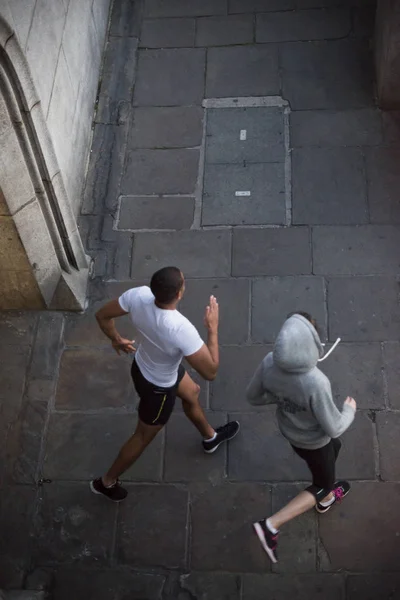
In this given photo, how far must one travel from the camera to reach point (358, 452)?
518 centimetres

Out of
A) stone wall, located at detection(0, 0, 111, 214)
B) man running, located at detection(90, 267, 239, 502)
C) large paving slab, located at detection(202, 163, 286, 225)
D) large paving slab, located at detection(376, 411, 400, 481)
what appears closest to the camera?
man running, located at detection(90, 267, 239, 502)

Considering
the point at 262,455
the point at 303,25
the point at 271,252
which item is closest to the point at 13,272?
the point at 271,252

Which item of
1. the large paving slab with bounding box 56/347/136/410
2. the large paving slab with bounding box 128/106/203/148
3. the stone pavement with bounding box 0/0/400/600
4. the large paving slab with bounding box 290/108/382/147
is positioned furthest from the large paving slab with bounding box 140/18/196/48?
the large paving slab with bounding box 56/347/136/410

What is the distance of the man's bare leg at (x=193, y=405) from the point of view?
186 inches

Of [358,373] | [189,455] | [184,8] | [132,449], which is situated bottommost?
[189,455]

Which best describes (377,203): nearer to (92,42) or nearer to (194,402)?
(194,402)

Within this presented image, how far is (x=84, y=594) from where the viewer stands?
4.82 meters

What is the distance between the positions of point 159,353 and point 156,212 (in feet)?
8.02

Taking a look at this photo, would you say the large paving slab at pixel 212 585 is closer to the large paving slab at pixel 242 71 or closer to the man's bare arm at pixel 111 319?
the man's bare arm at pixel 111 319

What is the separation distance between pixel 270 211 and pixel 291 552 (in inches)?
112

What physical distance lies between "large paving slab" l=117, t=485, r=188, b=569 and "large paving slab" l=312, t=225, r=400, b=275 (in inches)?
83.9

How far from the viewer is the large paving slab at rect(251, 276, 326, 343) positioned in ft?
19.1

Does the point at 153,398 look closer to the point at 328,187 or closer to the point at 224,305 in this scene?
the point at 224,305

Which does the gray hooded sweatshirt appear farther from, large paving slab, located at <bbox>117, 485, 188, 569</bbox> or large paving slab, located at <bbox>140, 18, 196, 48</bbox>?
large paving slab, located at <bbox>140, 18, 196, 48</bbox>
